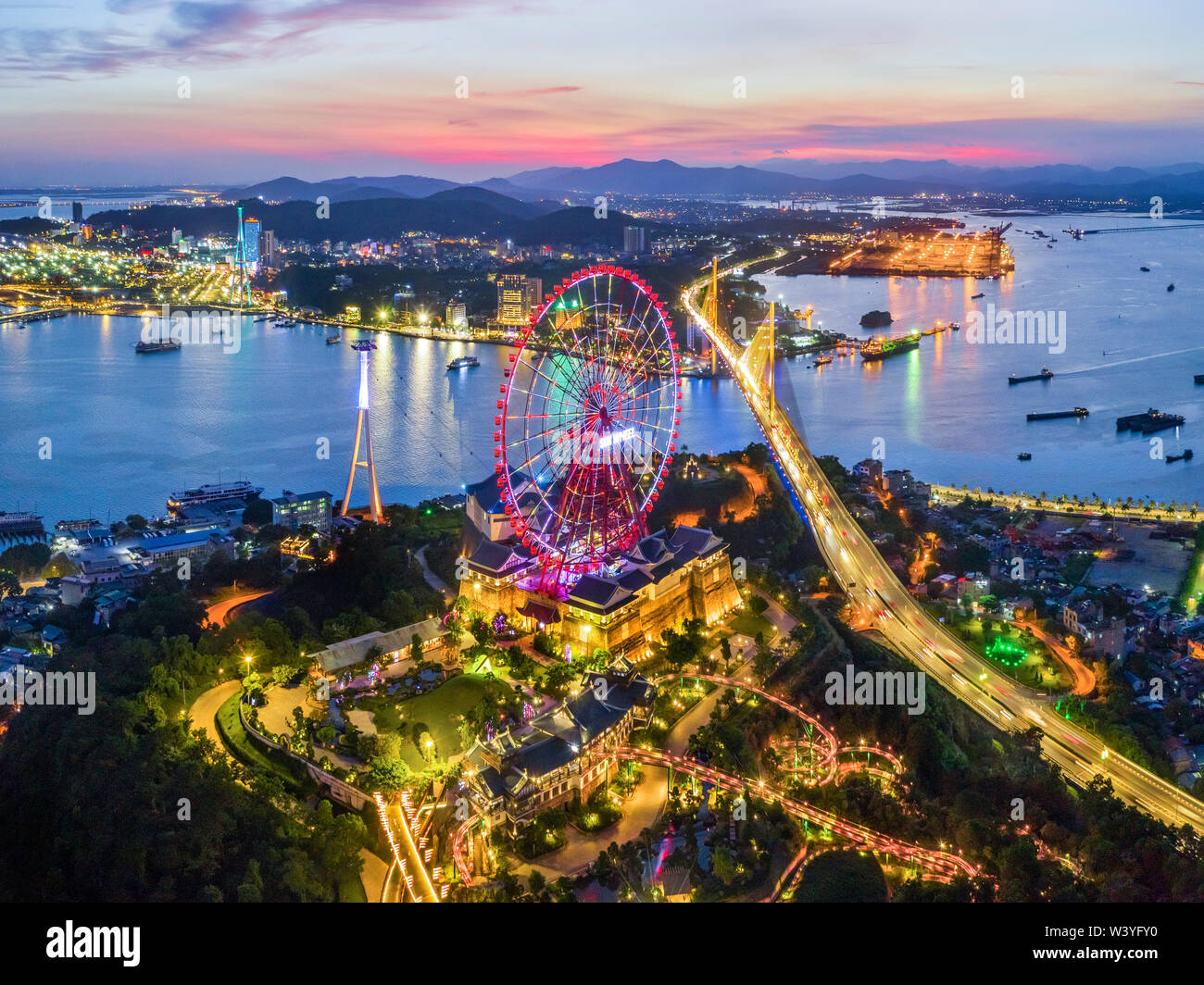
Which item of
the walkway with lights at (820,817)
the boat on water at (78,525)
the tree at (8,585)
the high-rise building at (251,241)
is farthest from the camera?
the high-rise building at (251,241)

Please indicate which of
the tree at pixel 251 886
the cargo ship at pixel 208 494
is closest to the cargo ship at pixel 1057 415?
the cargo ship at pixel 208 494

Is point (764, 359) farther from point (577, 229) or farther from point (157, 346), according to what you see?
point (577, 229)

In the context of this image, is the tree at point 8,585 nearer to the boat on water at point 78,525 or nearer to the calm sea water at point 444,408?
the boat on water at point 78,525

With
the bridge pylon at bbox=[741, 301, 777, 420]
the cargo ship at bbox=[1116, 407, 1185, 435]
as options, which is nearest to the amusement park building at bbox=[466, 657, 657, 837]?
the bridge pylon at bbox=[741, 301, 777, 420]

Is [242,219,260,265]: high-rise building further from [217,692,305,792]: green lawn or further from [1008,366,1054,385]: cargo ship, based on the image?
[217,692,305,792]: green lawn

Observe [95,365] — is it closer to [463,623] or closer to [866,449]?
[866,449]

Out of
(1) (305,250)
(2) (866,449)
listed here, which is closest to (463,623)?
(2) (866,449)
